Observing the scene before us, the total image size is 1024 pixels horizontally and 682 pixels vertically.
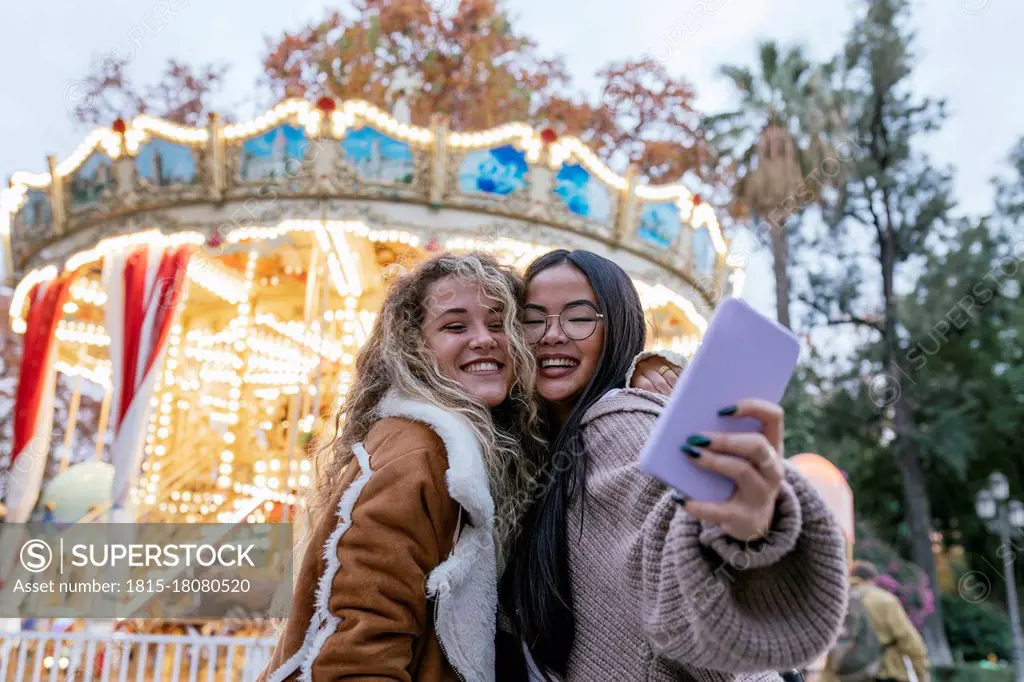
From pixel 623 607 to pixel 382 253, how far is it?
832 centimetres

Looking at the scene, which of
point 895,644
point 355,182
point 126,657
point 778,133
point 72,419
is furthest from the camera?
point 778,133

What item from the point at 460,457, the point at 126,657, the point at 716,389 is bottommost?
the point at 126,657

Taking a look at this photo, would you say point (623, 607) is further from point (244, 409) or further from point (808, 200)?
point (808, 200)

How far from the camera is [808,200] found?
76.9 ft

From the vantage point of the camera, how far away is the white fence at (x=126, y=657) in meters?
5.38

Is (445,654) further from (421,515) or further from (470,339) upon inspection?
(470,339)

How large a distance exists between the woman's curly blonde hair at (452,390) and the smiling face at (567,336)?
0.05 metres

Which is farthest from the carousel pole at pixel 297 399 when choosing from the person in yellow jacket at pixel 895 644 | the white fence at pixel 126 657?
the person in yellow jacket at pixel 895 644

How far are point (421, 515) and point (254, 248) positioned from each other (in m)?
7.97

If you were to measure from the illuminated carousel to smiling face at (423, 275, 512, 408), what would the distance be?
550cm

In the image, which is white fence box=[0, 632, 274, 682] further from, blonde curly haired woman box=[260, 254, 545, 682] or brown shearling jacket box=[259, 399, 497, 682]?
brown shearling jacket box=[259, 399, 497, 682]

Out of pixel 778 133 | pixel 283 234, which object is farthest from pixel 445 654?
pixel 778 133

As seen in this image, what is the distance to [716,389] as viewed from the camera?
106 centimetres

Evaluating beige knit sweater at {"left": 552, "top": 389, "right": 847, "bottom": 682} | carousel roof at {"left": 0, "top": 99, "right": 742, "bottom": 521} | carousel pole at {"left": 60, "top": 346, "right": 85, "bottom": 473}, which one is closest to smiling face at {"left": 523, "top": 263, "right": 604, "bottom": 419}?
beige knit sweater at {"left": 552, "top": 389, "right": 847, "bottom": 682}
